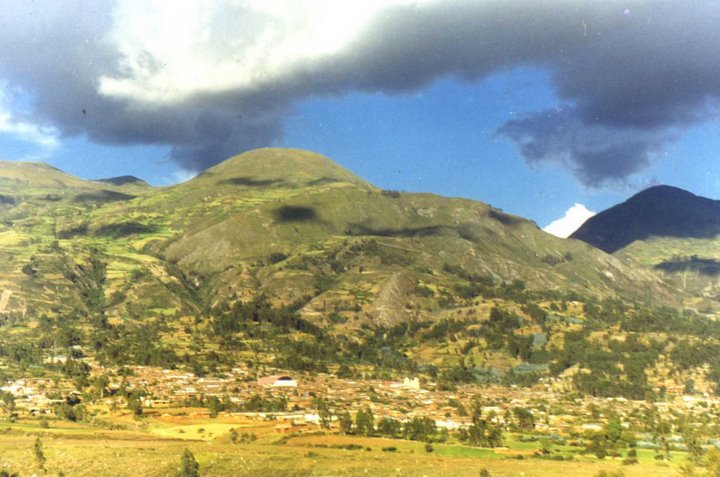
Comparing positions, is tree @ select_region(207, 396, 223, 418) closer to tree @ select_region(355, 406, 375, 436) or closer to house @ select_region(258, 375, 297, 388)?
tree @ select_region(355, 406, 375, 436)

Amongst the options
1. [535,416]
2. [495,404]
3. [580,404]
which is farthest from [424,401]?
[580,404]

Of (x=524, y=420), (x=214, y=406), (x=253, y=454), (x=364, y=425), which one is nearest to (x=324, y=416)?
(x=364, y=425)

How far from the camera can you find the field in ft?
202

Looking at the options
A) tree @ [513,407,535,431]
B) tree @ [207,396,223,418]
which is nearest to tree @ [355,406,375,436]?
tree @ [207,396,223,418]

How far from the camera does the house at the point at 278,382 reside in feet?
519

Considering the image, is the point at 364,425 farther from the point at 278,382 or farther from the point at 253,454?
the point at 278,382

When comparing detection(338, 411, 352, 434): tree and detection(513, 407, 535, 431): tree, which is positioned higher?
detection(338, 411, 352, 434): tree

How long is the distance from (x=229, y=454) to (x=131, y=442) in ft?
59.1

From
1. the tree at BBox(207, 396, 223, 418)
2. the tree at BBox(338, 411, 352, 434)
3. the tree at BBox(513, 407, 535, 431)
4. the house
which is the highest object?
the house

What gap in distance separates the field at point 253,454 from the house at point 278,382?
57.1 metres

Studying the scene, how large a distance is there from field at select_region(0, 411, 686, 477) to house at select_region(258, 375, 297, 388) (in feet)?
187

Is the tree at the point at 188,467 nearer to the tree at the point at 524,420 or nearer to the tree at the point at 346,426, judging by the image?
the tree at the point at 346,426

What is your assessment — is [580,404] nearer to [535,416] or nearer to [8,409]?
[535,416]

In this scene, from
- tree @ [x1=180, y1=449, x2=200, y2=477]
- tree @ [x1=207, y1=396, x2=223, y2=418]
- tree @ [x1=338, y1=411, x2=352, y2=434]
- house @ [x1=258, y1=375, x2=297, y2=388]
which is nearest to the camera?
tree @ [x1=180, y1=449, x2=200, y2=477]
